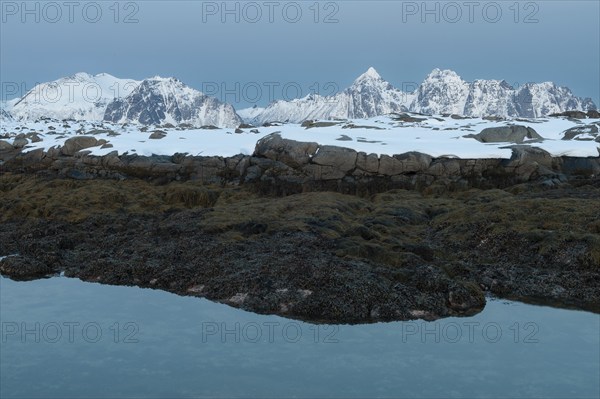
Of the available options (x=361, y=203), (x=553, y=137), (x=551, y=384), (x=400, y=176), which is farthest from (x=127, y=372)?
(x=553, y=137)

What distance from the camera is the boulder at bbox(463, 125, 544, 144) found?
50.2m

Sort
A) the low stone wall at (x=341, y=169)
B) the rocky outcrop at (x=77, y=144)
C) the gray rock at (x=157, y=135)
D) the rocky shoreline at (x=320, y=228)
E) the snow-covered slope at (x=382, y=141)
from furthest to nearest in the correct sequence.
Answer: the gray rock at (x=157, y=135) < the rocky outcrop at (x=77, y=144) < the snow-covered slope at (x=382, y=141) < the low stone wall at (x=341, y=169) < the rocky shoreline at (x=320, y=228)

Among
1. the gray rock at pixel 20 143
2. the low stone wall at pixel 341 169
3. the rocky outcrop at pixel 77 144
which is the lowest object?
the low stone wall at pixel 341 169

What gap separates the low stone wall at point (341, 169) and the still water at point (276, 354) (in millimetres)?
23595

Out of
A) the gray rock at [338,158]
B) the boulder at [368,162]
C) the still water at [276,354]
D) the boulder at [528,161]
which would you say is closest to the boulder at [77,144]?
the gray rock at [338,158]

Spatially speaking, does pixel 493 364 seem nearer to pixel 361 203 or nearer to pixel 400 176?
pixel 361 203

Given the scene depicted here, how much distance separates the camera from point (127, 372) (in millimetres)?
13141

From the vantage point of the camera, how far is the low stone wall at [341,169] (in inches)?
1658

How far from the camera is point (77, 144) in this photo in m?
54.3

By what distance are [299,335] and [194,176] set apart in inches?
1255

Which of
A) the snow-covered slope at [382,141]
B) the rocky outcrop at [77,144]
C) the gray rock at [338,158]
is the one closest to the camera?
the gray rock at [338,158]

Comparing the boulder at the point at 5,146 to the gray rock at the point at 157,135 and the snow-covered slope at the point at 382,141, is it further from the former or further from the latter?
the gray rock at the point at 157,135

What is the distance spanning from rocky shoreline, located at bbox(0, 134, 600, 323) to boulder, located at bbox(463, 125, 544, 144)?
264 inches

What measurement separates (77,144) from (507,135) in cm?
4068
